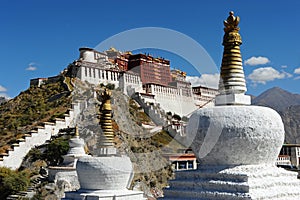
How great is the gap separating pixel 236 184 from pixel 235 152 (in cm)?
86

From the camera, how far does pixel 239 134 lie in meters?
9.46

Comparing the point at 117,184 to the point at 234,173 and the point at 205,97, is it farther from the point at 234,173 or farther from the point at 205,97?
the point at 205,97

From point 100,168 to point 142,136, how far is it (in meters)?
37.3

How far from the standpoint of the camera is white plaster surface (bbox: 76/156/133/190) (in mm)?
16688

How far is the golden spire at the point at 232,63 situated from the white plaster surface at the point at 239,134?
88 centimetres

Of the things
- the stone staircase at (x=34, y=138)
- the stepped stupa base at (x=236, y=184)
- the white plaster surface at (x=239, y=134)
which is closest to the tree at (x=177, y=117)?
the stone staircase at (x=34, y=138)

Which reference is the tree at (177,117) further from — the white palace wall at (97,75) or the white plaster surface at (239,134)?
the white plaster surface at (239,134)

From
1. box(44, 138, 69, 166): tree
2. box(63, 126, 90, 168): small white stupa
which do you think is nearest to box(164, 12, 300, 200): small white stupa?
box(63, 126, 90, 168): small white stupa

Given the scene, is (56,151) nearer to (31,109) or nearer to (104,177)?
(31,109)

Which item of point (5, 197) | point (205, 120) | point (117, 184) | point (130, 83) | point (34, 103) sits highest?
point (130, 83)

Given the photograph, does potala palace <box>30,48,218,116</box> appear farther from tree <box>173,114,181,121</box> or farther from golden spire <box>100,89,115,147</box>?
golden spire <box>100,89,115,147</box>

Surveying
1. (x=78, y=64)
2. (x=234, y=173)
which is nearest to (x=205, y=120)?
(x=234, y=173)

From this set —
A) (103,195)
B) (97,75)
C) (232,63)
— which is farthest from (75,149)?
(97,75)

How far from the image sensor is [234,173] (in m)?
9.45
